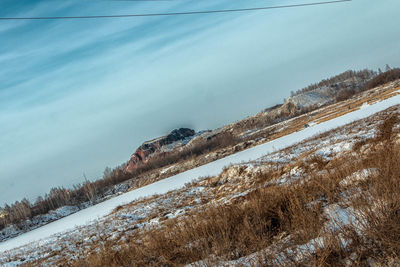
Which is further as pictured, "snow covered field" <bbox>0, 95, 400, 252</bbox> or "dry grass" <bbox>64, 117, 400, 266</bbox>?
"snow covered field" <bbox>0, 95, 400, 252</bbox>

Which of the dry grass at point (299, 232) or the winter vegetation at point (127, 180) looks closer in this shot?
the dry grass at point (299, 232)

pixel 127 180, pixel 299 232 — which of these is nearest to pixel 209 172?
pixel 299 232

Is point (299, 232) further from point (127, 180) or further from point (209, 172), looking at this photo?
point (127, 180)

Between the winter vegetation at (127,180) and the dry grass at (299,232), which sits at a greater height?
the dry grass at (299,232)

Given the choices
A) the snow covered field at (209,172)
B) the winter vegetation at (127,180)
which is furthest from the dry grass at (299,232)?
the winter vegetation at (127,180)

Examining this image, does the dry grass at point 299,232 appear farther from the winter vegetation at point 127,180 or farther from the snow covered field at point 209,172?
the winter vegetation at point 127,180

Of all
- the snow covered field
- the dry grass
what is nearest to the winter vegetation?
the snow covered field

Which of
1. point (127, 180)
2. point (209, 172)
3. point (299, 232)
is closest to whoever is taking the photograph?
point (299, 232)

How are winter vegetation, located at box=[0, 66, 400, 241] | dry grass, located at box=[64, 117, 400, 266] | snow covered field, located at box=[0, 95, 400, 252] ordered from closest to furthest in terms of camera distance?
1. dry grass, located at box=[64, 117, 400, 266]
2. snow covered field, located at box=[0, 95, 400, 252]
3. winter vegetation, located at box=[0, 66, 400, 241]

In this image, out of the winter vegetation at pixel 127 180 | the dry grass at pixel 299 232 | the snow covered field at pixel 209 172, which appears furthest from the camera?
the winter vegetation at pixel 127 180

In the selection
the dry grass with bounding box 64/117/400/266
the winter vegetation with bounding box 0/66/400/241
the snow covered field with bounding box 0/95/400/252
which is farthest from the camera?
the winter vegetation with bounding box 0/66/400/241

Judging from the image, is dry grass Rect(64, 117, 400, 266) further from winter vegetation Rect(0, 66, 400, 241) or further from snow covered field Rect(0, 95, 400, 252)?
winter vegetation Rect(0, 66, 400, 241)

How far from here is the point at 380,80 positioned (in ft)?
349

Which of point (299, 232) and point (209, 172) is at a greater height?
point (299, 232)
